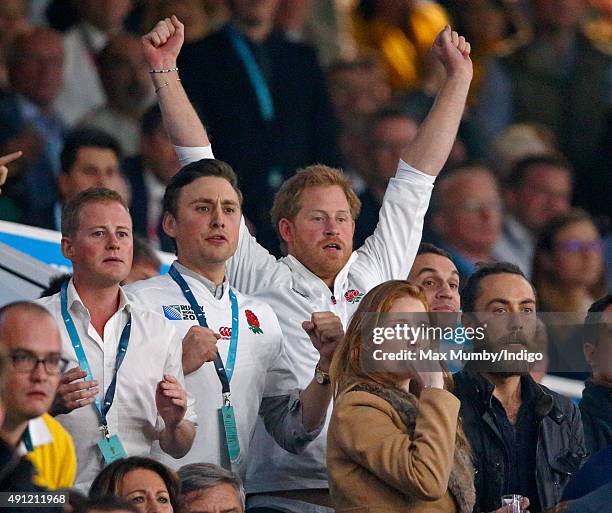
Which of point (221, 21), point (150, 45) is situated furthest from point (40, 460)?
point (221, 21)

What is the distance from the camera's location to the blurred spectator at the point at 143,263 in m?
7.16

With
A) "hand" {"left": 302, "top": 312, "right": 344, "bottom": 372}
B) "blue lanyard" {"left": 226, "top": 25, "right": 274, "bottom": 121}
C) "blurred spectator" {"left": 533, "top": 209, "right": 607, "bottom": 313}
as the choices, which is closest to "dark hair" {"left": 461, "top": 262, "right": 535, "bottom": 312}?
"hand" {"left": 302, "top": 312, "right": 344, "bottom": 372}

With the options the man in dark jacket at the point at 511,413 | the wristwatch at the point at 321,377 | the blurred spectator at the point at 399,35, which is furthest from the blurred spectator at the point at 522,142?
the wristwatch at the point at 321,377

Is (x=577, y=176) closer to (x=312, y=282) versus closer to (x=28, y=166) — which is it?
(x=28, y=166)

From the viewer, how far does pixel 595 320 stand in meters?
6.62

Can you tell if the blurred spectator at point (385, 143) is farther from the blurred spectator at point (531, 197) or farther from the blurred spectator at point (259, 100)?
the blurred spectator at point (531, 197)

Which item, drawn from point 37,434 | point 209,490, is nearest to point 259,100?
point 209,490

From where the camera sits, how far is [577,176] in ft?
36.0

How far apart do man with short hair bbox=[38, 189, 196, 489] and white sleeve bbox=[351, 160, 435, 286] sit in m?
1.10

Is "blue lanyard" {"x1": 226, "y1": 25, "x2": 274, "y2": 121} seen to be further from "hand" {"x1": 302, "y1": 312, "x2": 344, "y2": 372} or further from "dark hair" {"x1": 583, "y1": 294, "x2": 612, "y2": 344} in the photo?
"hand" {"x1": 302, "y1": 312, "x2": 344, "y2": 372}

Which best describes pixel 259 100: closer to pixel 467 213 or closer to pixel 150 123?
pixel 150 123

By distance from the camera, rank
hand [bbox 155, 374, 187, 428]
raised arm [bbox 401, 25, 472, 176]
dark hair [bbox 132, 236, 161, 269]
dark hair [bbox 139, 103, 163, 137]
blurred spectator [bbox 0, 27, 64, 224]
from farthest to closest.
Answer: dark hair [bbox 139, 103, 163, 137], blurred spectator [bbox 0, 27, 64, 224], dark hair [bbox 132, 236, 161, 269], raised arm [bbox 401, 25, 472, 176], hand [bbox 155, 374, 187, 428]

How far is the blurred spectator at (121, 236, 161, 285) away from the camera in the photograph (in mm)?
7161

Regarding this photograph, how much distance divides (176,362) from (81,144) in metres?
2.24
